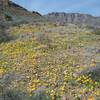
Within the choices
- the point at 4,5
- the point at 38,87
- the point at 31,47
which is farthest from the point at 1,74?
the point at 4,5

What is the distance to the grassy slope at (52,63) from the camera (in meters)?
11.6

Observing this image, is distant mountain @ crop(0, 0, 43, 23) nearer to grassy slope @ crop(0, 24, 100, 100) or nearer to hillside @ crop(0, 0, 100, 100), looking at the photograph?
hillside @ crop(0, 0, 100, 100)

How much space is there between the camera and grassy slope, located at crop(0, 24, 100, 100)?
38.0 ft

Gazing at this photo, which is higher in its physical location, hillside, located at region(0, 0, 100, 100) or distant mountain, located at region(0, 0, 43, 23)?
distant mountain, located at region(0, 0, 43, 23)

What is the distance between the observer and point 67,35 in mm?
21953

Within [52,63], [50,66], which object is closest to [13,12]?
[52,63]

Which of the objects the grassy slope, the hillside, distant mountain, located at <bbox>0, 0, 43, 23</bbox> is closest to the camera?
the hillside

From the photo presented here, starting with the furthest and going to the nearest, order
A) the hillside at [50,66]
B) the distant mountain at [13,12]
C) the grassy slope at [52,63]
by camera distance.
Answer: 1. the distant mountain at [13,12]
2. the grassy slope at [52,63]
3. the hillside at [50,66]

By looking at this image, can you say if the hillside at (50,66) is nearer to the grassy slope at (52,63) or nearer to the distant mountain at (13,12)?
the grassy slope at (52,63)

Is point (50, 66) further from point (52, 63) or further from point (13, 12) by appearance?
point (13, 12)

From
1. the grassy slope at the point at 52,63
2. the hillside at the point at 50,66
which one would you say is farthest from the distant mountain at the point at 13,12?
the grassy slope at the point at 52,63

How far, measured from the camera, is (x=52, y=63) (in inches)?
571

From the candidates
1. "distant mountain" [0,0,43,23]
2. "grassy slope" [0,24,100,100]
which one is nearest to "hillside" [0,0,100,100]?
"grassy slope" [0,24,100,100]

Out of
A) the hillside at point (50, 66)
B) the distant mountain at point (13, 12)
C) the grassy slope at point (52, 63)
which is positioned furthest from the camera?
the distant mountain at point (13, 12)
